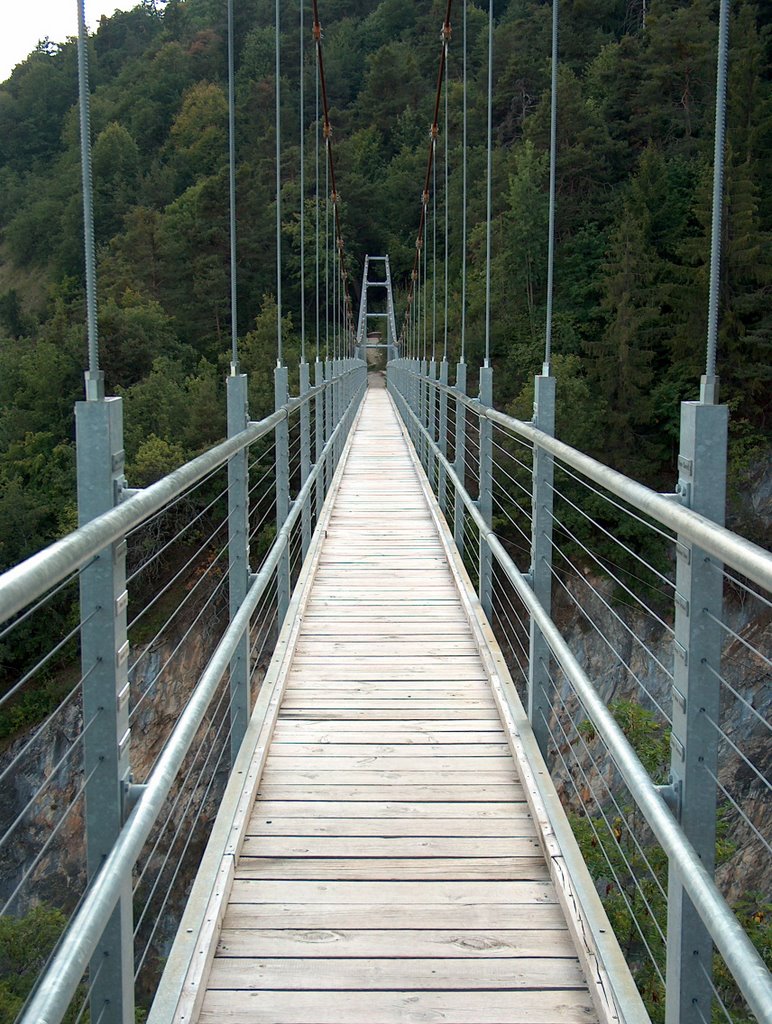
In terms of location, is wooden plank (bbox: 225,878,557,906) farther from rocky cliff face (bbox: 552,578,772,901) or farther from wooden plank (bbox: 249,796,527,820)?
rocky cliff face (bbox: 552,578,772,901)

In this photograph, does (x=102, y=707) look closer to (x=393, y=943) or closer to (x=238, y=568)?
(x=393, y=943)

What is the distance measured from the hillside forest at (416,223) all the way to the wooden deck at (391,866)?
36.0ft

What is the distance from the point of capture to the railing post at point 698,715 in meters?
1.36

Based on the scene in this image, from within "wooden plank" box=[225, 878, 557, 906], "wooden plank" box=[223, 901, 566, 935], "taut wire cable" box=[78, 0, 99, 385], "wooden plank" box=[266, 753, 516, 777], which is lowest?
"wooden plank" box=[266, 753, 516, 777]

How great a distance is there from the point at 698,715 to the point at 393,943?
0.81m

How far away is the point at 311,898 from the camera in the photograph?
6.84 feet

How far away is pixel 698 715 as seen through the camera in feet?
4.51

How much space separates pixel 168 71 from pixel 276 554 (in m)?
52.3

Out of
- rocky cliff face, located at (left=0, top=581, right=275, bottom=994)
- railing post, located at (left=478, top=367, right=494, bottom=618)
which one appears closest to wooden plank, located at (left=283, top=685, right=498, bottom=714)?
railing post, located at (left=478, top=367, right=494, bottom=618)

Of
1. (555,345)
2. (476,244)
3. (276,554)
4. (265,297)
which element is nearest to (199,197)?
(265,297)

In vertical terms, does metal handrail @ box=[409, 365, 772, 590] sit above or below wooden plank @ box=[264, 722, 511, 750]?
above

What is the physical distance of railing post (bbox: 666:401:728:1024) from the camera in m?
1.36

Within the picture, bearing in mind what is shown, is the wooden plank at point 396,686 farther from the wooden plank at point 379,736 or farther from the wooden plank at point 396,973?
the wooden plank at point 396,973

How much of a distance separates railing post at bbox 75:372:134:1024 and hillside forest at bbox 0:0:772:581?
1230 centimetres
